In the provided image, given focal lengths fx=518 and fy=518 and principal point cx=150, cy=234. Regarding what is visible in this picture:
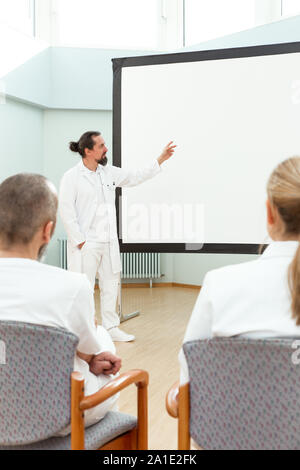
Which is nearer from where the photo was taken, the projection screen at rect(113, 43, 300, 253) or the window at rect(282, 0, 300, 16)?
the projection screen at rect(113, 43, 300, 253)

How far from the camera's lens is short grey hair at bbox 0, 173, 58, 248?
1.36 metres

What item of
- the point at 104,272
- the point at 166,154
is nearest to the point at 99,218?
the point at 104,272

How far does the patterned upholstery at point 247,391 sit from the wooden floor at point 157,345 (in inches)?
48.8

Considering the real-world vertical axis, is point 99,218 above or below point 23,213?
below

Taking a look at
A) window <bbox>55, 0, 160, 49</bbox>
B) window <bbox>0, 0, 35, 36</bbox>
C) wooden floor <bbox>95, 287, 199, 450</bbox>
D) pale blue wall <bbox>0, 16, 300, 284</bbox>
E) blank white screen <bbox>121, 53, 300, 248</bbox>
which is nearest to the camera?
wooden floor <bbox>95, 287, 199, 450</bbox>

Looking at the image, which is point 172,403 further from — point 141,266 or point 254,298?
point 141,266

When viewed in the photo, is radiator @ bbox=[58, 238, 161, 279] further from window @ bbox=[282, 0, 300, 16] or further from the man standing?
window @ bbox=[282, 0, 300, 16]

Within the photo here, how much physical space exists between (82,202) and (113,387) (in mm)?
2944

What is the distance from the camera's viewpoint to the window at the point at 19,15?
6.10 meters

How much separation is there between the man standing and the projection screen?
0.21 m

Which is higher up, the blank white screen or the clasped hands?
the blank white screen

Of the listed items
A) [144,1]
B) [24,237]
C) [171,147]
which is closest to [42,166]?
[144,1]

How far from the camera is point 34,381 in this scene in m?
1.25

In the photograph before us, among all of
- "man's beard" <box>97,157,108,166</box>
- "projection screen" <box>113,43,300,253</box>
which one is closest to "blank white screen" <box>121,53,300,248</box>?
"projection screen" <box>113,43,300,253</box>
